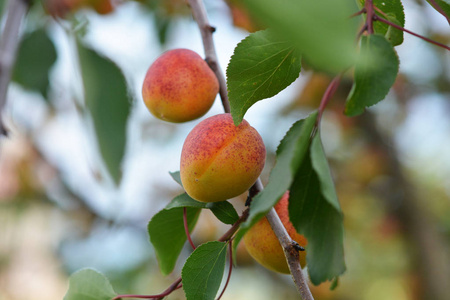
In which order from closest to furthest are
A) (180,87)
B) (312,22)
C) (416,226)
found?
(312,22) → (180,87) → (416,226)

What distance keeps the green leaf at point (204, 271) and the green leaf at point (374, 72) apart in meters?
0.19

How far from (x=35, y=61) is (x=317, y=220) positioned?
0.63m

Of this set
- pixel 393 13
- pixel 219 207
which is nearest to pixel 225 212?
pixel 219 207

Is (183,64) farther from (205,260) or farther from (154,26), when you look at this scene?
(154,26)

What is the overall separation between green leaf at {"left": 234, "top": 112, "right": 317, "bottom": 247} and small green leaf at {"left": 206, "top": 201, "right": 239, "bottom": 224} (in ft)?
0.41

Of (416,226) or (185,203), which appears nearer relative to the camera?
(185,203)

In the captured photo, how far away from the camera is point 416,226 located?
A: 1.71 meters

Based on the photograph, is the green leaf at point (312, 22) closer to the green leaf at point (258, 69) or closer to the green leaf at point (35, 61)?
the green leaf at point (258, 69)

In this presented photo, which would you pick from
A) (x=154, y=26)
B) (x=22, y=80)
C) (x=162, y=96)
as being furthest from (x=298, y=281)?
(x=154, y=26)

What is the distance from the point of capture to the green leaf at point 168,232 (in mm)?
516

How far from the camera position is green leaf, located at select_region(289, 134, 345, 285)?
1.08 ft

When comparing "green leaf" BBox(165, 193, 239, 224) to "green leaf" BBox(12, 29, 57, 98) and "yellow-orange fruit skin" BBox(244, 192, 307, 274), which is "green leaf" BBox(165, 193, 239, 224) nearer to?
"yellow-orange fruit skin" BBox(244, 192, 307, 274)

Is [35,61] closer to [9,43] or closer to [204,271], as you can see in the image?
[9,43]

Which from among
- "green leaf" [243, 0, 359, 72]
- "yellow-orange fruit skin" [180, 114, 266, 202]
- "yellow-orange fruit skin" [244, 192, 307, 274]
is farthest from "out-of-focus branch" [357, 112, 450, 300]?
"green leaf" [243, 0, 359, 72]
